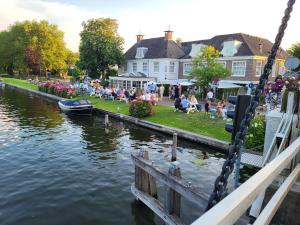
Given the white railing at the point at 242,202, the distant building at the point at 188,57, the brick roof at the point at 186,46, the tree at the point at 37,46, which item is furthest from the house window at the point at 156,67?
the white railing at the point at 242,202

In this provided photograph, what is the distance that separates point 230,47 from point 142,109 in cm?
1950

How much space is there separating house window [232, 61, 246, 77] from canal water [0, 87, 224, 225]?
1980 centimetres

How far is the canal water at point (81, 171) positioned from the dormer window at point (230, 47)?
68.4ft

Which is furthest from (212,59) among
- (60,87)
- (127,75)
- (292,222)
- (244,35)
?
(292,222)

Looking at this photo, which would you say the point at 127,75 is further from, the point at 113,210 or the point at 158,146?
the point at 113,210

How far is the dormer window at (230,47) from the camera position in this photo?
3581cm

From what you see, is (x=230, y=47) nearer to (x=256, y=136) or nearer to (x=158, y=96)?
(x=158, y=96)

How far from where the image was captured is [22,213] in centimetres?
889

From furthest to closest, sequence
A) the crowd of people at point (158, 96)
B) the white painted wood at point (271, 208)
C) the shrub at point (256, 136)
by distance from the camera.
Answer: the crowd of people at point (158, 96)
the shrub at point (256, 136)
the white painted wood at point (271, 208)

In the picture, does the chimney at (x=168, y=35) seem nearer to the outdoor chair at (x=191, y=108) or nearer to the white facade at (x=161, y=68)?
the white facade at (x=161, y=68)

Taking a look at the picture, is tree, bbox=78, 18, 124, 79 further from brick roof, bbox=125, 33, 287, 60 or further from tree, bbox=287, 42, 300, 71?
tree, bbox=287, 42, 300, 71

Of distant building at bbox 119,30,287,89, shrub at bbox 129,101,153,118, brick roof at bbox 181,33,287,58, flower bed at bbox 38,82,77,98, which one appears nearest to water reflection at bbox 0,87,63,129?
flower bed at bbox 38,82,77,98

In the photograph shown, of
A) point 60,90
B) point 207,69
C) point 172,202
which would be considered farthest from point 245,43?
point 172,202

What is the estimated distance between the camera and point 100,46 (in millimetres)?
46719
